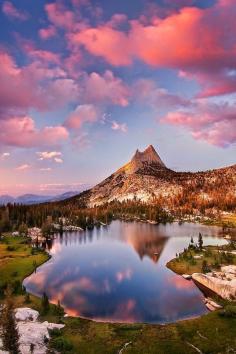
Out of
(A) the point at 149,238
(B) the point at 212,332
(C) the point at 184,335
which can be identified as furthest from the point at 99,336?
(A) the point at 149,238

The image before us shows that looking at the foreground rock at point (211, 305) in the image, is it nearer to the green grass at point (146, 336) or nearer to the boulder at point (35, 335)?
the green grass at point (146, 336)

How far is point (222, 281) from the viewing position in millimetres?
80125

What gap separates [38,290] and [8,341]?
162ft

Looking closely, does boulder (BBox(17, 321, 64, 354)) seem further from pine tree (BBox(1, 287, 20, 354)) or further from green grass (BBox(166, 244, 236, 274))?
green grass (BBox(166, 244, 236, 274))

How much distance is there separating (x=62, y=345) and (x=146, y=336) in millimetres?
13967

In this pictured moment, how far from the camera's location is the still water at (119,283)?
7319 cm

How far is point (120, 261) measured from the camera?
124375mm

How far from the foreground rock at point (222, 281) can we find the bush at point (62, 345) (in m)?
37.2

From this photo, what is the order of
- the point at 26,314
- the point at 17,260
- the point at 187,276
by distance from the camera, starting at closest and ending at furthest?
the point at 26,314 → the point at 187,276 → the point at 17,260

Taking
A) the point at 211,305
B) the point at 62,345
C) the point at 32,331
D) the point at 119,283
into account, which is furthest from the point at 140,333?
the point at 119,283

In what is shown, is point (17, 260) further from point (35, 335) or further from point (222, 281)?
point (35, 335)

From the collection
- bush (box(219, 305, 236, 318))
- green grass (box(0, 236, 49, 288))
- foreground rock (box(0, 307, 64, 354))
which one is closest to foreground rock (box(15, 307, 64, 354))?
foreground rock (box(0, 307, 64, 354))

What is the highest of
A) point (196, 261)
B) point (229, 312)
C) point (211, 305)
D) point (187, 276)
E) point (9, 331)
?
point (9, 331)

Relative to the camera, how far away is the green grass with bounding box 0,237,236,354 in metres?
51.6
